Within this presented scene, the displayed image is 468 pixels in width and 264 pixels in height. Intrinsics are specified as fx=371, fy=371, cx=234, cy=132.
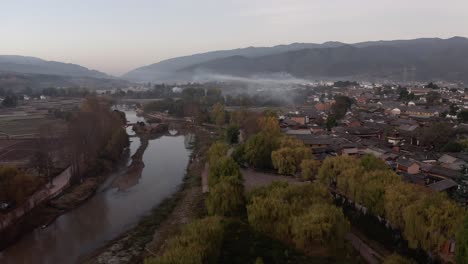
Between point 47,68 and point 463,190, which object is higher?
point 47,68

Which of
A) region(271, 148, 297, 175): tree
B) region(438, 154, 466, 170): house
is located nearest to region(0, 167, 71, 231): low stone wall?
region(271, 148, 297, 175): tree

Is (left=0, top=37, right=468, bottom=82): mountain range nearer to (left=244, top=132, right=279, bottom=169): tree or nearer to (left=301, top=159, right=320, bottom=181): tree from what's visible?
(left=244, top=132, right=279, bottom=169): tree

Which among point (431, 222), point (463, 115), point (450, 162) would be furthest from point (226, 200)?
point (463, 115)

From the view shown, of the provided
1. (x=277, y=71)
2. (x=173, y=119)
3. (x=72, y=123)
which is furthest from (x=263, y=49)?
(x=72, y=123)

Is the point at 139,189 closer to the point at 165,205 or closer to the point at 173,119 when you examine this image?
the point at 165,205

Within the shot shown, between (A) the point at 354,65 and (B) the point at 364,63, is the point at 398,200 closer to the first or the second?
(A) the point at 354,65

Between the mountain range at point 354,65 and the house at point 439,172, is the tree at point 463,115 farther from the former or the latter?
the mountain range at point 354,65
